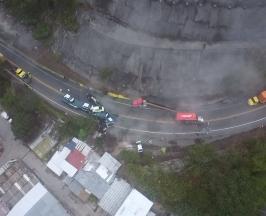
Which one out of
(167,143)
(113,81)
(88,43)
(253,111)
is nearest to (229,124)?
(253,111)

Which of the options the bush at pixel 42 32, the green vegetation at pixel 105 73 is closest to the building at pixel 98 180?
the green vegetation at pixel 105 73

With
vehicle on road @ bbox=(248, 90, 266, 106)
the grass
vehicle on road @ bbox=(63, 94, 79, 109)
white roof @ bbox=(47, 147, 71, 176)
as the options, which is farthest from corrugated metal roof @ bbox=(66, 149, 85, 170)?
vehicle on road @ bbox=(248, 90, 266, 106)

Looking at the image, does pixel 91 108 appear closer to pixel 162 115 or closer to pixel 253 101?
pixel 162 115

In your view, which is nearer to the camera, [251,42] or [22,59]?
[251,42]

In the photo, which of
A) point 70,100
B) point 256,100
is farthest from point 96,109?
point 256,100

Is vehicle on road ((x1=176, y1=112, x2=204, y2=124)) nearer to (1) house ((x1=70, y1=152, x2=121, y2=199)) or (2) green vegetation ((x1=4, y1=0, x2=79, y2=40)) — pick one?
(1) house ((x1=70, y1=152, x2=121, y2=199))

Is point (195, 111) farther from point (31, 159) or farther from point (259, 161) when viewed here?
point (31, 159)

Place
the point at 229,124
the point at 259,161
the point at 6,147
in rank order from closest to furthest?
the point at 259,161 → the point at 229,124 → the point at 6,147
